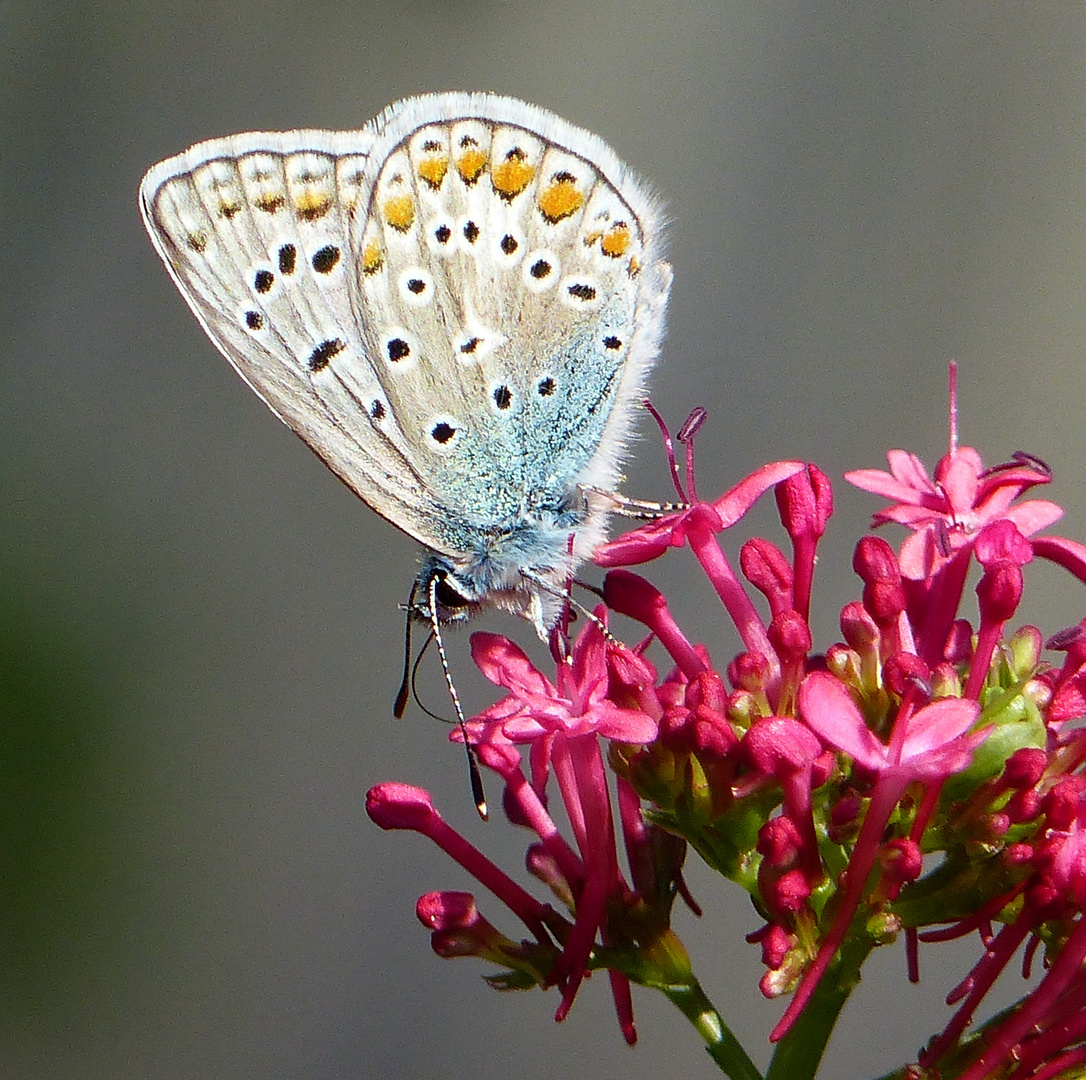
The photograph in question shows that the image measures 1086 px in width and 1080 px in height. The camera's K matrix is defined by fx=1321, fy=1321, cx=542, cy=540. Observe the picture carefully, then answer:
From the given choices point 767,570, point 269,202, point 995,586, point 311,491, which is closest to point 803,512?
point 767,570

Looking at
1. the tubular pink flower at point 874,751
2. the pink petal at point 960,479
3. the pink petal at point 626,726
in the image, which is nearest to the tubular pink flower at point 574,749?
the pink petal at point 626,726

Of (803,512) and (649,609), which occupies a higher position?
(803,512)

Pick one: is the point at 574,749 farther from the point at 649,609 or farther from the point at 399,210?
the point at 399,210

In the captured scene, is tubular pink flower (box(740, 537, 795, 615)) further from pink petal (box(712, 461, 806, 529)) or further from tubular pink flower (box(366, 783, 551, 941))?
tubular pink flower (box(366, 783, 551, 941))

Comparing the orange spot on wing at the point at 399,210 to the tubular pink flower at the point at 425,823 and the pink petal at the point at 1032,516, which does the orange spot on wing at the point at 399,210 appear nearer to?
the tubular pink flower at the point at 425,823

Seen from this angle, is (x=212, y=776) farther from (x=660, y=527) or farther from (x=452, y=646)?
(x=660, y=527)

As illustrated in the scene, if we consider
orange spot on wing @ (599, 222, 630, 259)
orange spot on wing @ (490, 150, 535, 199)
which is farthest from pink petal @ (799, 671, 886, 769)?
orange spot on wing @ (490, 150, 535, 199)
